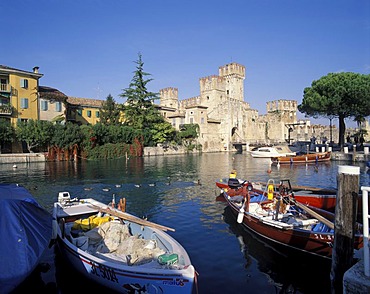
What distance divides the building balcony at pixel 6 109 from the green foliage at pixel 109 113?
16.8 meters

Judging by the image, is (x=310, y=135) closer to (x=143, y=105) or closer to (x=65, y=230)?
(x=143, y=105)

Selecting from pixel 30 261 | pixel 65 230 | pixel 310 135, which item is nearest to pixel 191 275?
pixel 30 261

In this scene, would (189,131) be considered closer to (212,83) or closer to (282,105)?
(212,83)

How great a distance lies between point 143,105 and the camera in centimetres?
5603

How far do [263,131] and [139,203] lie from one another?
242ft

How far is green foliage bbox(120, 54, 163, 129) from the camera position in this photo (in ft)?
180

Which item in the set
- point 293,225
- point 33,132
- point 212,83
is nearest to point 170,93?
point 212,83

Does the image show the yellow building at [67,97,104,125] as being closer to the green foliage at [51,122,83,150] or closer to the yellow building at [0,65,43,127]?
the yellow building at [0,65,43,127]

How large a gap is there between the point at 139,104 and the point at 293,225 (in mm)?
49192

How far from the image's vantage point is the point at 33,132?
3722 centimetres

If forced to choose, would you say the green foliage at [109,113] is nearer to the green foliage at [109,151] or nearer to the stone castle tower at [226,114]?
the green foliage at [109,151]

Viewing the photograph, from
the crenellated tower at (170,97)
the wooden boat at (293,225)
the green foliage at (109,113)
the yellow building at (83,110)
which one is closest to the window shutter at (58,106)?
the yellow building at (83,110)

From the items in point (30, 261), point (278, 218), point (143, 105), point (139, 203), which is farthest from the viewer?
point (143, 105)

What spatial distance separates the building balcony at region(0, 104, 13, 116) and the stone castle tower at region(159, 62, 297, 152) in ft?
116
